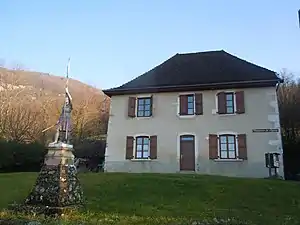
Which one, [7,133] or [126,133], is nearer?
[126,133]

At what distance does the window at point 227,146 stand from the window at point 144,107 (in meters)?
4.55

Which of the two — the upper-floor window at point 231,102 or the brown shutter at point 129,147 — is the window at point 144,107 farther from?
the upper-floor window at point 231,102

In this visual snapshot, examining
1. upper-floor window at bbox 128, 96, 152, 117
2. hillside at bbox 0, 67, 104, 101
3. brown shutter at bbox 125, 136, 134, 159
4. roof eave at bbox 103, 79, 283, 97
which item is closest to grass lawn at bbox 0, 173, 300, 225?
brown shutter at bbox 125, 136, 134, 159

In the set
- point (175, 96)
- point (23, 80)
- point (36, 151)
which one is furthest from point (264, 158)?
point (23, 80)

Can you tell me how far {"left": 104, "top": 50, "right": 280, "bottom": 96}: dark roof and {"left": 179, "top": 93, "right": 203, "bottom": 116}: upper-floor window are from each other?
0.54 m

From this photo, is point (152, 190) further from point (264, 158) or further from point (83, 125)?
point (83, 125)

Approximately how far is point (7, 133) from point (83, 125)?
6641 mm

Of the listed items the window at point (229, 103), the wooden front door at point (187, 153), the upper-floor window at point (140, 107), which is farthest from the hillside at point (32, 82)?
the window at point (229, 103)

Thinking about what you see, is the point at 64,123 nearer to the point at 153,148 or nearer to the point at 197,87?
the point at 153,148

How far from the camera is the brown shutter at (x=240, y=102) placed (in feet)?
57.2

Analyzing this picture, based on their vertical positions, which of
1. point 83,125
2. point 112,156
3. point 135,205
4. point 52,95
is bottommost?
point 135,205

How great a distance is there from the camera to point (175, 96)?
18.9 m

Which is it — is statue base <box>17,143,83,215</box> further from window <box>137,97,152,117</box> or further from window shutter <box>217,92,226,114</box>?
window shutter <box>217,92,226,114</box>

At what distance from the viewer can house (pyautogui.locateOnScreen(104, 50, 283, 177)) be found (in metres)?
17.0
